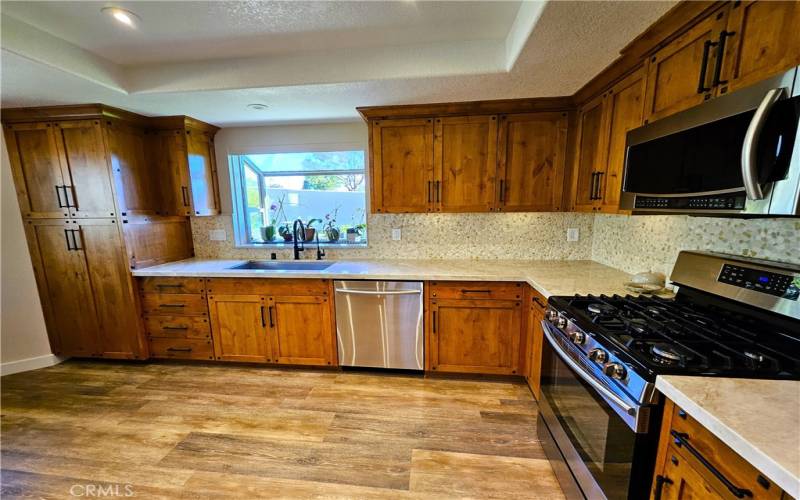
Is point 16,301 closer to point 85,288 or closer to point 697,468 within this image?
point 85,288

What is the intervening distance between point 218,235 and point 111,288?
100 cm

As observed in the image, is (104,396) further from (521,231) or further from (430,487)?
(521,231)

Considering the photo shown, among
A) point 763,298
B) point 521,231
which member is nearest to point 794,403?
point 763,298

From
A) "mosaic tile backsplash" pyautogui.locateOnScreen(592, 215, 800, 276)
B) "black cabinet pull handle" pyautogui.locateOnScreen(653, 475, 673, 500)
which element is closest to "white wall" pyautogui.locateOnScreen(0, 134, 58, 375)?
"black cabinet pull handle" pyautogui.locateOnScreen(653, 475, 673, 500)

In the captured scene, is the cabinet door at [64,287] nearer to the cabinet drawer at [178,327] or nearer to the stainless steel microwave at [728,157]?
→ the cabinet drawer at [178,327]

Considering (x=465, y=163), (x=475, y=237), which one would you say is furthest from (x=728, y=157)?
(x=475, y=237)

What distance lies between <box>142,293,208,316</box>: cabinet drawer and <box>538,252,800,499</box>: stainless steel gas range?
288 cm

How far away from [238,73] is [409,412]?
2697 millimetres

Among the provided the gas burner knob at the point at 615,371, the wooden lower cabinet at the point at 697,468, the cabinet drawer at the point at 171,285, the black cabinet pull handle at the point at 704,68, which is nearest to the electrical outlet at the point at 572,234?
the black cabinet pull handle at the point at 704,68

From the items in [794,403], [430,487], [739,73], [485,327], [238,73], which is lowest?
[430,487]

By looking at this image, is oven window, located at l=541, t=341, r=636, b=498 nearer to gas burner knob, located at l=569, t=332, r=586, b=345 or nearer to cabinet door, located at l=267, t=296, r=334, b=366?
gas burner knob, located at l=569, t=332, r=586, b=345

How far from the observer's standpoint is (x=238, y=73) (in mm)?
2100

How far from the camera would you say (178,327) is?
2805mm

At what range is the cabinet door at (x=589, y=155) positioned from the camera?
2119 millimetres
